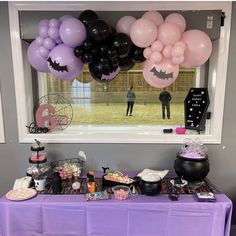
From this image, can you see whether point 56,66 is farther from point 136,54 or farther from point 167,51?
point 167,51

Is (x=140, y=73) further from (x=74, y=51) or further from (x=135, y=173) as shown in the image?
(x=135, y=173)

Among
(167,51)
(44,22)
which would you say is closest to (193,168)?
(167,51)

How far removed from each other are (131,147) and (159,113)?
1.53 feet

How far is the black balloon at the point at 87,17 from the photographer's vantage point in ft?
5.24

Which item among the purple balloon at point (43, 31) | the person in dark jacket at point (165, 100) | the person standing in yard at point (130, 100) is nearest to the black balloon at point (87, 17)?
the purple balloon at point (43, 31)

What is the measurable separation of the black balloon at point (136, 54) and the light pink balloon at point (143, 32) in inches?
2.7

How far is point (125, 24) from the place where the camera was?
164cm

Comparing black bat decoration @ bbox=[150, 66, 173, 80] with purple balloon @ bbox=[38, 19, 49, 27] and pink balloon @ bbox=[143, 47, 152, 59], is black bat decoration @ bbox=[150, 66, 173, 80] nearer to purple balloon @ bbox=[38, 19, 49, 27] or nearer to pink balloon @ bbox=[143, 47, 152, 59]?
pink balloon @ bbox=[143, 47, 152, 59]

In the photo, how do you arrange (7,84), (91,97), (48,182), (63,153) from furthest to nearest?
(91,97) < (63,153) < (7,84) < (48,182)

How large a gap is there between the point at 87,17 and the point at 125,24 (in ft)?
0.87

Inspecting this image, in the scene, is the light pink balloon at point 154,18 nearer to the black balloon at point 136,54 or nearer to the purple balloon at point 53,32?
the black balloon at point 136,54

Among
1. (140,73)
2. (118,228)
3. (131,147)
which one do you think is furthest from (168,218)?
(140,73)

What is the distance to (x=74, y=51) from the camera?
1613mm

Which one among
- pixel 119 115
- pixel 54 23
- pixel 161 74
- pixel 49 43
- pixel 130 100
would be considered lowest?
pixel 119 115
